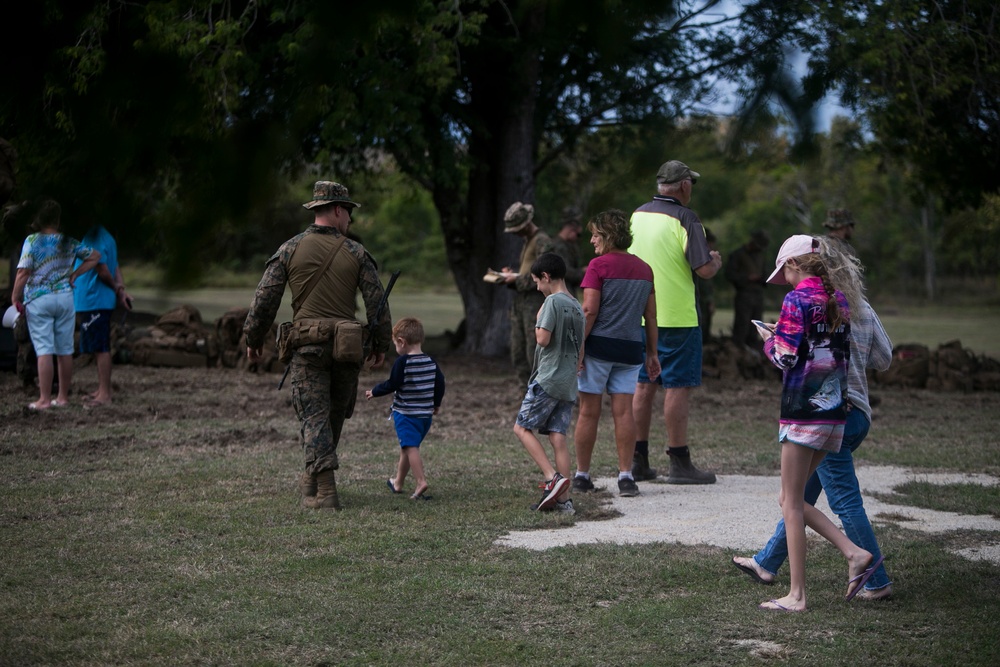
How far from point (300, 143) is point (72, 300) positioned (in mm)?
8226

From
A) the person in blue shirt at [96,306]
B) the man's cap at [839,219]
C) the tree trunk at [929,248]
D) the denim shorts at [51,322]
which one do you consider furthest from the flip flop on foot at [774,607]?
the tree trunk at [929,248]

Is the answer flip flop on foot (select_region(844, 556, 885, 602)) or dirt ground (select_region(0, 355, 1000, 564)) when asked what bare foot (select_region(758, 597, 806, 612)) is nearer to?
flip flop on foot (select_region(844, 556, 885, 602))


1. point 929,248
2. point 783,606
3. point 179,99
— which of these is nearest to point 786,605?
point 783,606

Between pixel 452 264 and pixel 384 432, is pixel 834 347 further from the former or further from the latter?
pixel 452 264

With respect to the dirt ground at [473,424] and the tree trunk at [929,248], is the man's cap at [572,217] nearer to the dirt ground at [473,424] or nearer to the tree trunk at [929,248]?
the dirt ground at [473,424]

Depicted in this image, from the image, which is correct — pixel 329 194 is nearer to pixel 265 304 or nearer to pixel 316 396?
pixel 265 304

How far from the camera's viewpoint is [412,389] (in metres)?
6.98

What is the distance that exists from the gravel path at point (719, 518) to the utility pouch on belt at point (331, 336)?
1.43 m

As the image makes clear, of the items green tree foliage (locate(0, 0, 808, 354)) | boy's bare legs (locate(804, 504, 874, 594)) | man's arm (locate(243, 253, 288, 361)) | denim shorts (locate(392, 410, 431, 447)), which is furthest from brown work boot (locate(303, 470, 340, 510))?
green tree foliage (locate(0, 0, 808, 354))

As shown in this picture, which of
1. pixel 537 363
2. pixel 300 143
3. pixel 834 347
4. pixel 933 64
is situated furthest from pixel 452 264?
pixel 300 143

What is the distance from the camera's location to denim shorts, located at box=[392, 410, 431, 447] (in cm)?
696

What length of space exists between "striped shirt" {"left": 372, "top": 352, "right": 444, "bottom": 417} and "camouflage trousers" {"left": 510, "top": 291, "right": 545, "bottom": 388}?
3.33 metres

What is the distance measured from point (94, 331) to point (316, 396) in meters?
4.71

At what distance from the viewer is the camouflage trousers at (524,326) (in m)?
10.4
